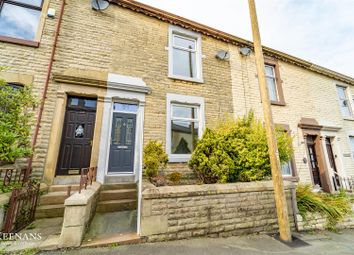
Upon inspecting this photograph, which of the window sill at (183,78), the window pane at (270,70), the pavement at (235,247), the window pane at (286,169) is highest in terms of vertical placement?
the window pane at (270,70)

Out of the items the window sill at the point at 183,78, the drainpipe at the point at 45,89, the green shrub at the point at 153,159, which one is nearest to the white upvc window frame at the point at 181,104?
the window sill at the point at 183,78

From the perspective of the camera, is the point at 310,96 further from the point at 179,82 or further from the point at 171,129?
the point at 171,129

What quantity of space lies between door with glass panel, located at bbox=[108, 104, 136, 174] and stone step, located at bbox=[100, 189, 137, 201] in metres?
0.91

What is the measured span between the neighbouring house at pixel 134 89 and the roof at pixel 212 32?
4cm

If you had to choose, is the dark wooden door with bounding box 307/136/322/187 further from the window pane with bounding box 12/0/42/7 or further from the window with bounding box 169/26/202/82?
the window pane with bounding box 12/0/42/7

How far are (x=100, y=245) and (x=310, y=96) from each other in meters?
11.4

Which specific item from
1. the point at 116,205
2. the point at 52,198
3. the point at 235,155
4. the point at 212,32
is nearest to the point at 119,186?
the point at 116,205

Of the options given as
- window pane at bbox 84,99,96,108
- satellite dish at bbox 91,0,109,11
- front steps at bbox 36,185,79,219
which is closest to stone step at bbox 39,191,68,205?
front steps at bbox 36,185,79,219

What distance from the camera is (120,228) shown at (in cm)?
359

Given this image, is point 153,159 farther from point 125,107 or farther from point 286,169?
point 286,169

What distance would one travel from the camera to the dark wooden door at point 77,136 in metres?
5.06

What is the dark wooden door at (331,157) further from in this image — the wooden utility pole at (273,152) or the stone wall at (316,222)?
the wooden utility pole at (273,152)

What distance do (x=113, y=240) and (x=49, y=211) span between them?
2.00 metres

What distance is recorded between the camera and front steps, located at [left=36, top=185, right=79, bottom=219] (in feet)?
12.9
